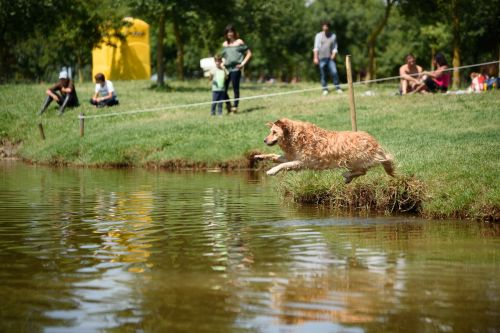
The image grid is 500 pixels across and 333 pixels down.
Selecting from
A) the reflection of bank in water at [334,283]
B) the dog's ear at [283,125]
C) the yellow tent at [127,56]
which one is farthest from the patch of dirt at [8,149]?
the yellow tent at [127,56]

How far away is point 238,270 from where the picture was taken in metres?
9.09

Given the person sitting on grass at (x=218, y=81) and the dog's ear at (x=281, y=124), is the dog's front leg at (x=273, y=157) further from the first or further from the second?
the person sitting on grass at (x=218, y=81)

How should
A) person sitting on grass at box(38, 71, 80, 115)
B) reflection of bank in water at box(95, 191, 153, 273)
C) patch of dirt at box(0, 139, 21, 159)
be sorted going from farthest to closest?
Result: person sitting on grass at box(38, 71, 80, 115) < patch of dirt at box(0, 139, 21, 159) < reflection of bank in water at box(95, 191, 153, 273)

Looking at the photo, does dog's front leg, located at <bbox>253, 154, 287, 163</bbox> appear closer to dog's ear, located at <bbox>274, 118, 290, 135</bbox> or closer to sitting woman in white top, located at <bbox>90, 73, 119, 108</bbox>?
dog's ear, located at <bbox>274, 118, 290, 135</bbox>

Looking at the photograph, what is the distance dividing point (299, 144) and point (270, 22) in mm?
47861

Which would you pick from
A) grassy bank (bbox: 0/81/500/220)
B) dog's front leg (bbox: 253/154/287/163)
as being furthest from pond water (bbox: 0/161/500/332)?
dog's front leg (bbox: 253/154/287/163)

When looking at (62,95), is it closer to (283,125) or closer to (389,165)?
(283,125)

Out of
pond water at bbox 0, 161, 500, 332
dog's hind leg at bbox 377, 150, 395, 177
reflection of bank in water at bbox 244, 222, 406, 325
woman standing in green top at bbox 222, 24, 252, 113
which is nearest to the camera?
pond water at bbox 0, 161, 500, 332

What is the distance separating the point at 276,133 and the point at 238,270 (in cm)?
479

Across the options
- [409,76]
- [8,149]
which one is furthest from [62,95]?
[409,76]

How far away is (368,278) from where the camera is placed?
8.65 meters

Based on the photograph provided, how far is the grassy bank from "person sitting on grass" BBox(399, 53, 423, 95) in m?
0.70

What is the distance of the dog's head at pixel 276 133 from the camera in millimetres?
13539

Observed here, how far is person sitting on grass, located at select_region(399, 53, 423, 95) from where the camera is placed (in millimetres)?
27766
